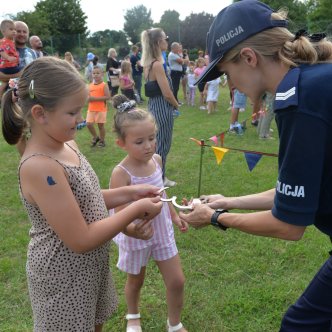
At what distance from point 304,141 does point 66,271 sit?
1.17 m

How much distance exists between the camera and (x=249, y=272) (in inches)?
132

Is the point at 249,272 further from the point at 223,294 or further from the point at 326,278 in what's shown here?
the point at 326,278

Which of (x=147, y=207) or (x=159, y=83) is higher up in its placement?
(x=159, y=83)

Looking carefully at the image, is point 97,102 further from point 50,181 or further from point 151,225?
point 50,181

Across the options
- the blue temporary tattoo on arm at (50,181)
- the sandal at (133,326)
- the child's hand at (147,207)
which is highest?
the blue temporary tattoo on arm at (50,181)

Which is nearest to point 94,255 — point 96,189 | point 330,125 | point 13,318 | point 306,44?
point 96,189

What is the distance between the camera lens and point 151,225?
2.38m

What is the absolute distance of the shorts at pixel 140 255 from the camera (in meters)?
2.47

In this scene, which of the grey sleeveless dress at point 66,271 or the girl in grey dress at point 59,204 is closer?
the girl in grey dress at point 59,204

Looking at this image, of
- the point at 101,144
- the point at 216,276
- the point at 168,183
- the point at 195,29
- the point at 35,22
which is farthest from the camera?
the point at 195,29

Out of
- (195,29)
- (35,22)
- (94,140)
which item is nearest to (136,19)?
(195,29)

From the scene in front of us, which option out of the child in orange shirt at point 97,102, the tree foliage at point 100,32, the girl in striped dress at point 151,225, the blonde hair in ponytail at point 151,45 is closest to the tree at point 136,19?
the tree foliage at point 100,32

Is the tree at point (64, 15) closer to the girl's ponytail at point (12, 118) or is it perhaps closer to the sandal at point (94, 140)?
the sandal at point (94, 140)

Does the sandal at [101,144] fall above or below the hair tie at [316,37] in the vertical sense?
below
